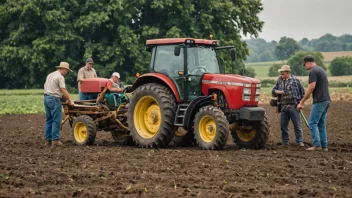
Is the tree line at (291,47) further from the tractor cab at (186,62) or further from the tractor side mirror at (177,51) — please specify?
the tractor side mirror at (177,51)

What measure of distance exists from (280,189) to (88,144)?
679cm

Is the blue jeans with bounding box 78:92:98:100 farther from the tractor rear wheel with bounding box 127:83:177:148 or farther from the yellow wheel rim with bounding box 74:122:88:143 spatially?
the tractor rear wheel with bounding box 127:83:177:148

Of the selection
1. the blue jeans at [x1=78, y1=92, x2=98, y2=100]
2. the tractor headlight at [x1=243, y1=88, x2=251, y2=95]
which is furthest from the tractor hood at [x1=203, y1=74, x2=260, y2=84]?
the blue jeans at [x1=78, y1=92, x2=98, y2=100]

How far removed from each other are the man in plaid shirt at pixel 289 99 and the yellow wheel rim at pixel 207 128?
6.95 feet

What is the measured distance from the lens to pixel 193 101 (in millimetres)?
12594

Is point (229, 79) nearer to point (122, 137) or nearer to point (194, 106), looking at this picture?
point (194, 106)

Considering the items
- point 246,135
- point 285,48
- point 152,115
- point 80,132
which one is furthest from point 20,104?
point 285,48

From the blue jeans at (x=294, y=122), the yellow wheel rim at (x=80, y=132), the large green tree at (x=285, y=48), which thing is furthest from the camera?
the large green tree at (x=285, y=48)

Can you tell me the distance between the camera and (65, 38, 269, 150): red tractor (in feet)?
40.9

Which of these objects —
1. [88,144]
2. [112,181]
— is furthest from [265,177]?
[88,144]

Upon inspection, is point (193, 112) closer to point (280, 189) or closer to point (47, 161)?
point (47, 161)

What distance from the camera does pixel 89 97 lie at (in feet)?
50.1

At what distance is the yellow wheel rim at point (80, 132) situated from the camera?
14.2 metres

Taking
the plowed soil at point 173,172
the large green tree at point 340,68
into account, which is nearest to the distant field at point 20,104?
the plowed soil at point 173,172
